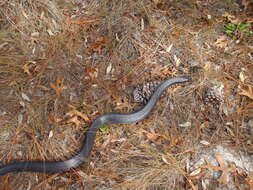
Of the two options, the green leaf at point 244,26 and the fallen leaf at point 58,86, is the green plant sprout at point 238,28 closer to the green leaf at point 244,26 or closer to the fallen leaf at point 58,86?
the green leaf at point 244,26

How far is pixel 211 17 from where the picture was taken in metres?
4.10

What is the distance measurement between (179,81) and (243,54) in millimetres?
1313

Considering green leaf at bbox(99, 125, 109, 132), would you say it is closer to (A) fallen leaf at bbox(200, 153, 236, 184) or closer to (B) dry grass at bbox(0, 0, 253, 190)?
(B) dry grass at bbox(0, 0, 253, 190)

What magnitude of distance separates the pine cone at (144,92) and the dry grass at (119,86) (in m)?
0.13

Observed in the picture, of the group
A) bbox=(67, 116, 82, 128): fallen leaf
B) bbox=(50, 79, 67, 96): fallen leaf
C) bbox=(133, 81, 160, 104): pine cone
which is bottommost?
bbox=(67, 116, 82, 128): fallen leaf

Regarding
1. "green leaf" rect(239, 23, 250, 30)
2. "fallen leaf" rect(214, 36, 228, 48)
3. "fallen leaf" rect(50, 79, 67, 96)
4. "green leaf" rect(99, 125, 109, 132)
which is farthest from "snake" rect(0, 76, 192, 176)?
"green leaf" rect(239, 23, 250, 30)

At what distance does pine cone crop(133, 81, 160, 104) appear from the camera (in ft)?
11.0

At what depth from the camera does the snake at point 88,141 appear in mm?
2748

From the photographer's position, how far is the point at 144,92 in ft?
10.9

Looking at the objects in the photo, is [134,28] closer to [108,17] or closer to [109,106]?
[108,17]

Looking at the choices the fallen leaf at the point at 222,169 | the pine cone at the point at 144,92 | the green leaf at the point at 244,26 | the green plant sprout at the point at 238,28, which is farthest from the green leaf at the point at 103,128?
the green leaf at the point at 244,26

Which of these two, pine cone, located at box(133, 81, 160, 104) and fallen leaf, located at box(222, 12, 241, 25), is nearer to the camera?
pine cone, located at box(133, 81, 160, 104)

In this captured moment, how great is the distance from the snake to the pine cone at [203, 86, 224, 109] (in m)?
0.38

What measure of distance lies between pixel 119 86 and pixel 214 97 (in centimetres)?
144
